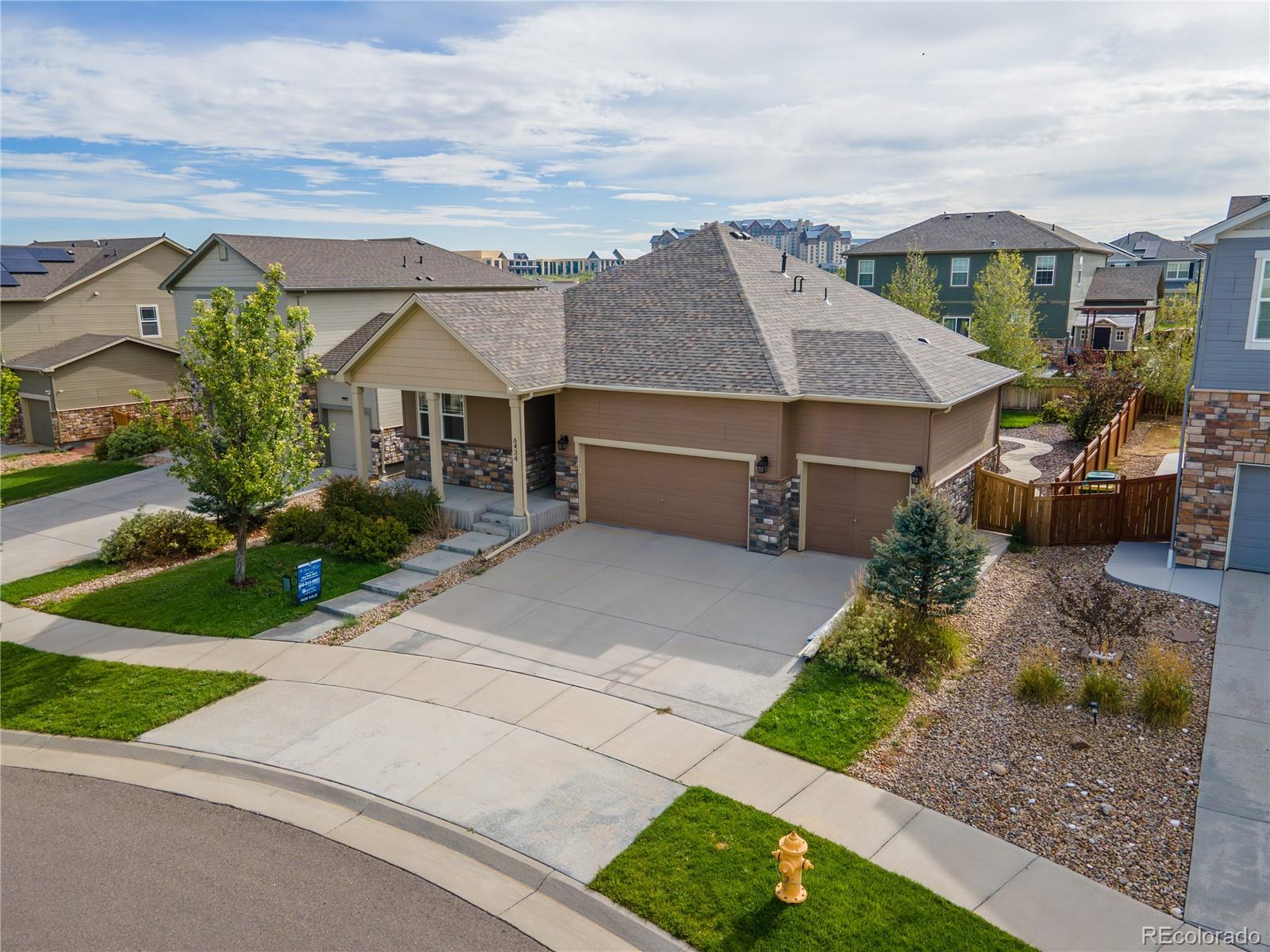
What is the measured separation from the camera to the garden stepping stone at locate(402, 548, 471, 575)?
17.2 metres

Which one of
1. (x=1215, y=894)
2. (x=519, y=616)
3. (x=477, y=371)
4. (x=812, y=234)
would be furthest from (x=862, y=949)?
(x=812, y=234)

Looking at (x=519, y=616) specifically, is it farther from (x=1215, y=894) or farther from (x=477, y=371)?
(x=1215, y=894)

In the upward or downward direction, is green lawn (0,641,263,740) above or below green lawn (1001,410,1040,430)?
below

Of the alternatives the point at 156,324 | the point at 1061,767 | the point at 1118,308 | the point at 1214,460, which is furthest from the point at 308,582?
the point at 1118,308

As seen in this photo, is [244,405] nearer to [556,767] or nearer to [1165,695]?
[556,767]

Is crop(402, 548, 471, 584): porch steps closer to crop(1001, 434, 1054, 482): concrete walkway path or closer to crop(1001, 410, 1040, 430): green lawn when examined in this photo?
crop(1001, 434, 1054, 482): concrete walkway path

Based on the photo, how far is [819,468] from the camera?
17797mm

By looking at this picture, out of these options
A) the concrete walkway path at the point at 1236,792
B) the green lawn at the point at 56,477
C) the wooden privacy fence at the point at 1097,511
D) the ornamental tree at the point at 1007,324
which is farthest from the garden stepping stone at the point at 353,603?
the ornamental tree at the point at 1007,324

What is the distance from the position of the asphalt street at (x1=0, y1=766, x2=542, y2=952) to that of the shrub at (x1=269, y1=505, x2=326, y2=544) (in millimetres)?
9395

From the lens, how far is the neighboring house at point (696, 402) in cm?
1730

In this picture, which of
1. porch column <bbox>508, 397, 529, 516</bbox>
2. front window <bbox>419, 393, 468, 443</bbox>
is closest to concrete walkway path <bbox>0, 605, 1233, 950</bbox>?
porch column <bbox>508, 397, 529, 516</bbox>

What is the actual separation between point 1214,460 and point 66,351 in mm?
36828

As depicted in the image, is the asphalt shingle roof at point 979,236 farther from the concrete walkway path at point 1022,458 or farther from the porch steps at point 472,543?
the porch steps at point 472,543

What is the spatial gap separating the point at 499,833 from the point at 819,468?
1094cm
